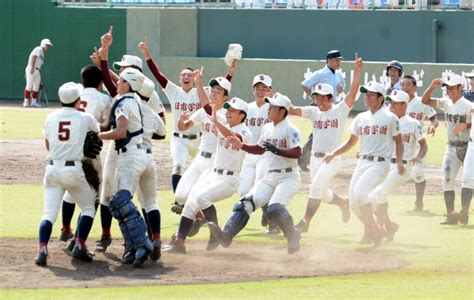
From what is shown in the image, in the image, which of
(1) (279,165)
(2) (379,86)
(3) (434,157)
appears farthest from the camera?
(3) (434,157)

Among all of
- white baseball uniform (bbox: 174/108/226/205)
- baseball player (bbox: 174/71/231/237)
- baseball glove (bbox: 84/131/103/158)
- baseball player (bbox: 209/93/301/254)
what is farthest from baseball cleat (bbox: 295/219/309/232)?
baseball glove (bbox: 84/131/103/158)

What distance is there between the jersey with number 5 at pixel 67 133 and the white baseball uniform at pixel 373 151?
3.30 metres

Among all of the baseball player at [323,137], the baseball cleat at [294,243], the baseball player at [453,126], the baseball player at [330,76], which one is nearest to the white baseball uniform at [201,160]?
the baseball player at [323,137]

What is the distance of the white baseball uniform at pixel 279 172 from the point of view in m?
12.9

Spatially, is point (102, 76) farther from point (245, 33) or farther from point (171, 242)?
point (245, 33)

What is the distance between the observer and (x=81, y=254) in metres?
12.3

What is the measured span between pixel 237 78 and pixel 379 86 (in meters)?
19.8

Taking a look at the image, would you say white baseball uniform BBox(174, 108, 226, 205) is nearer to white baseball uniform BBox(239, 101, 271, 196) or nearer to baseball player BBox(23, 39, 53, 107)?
white baseball uniform BBox(239, 101, 271, 196)

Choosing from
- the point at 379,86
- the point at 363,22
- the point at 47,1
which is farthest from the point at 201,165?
the point at 47,1

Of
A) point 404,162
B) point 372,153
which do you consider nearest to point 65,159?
point 372,153

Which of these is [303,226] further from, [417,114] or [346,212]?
[417,114]

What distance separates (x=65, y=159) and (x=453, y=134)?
6.15 metres

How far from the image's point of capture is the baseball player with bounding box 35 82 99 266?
39.7 ft

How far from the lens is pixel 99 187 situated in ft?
43.7
